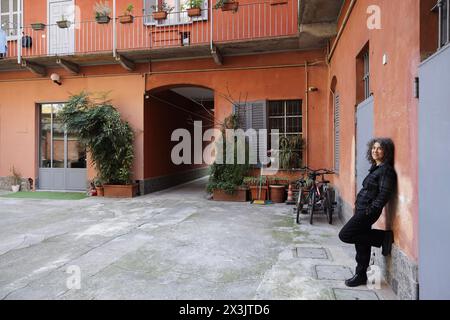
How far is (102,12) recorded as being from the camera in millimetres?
9578

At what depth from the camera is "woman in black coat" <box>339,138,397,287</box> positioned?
10.1 ft

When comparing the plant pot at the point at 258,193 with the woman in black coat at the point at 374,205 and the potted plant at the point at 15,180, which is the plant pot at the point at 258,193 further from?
the potted plant at the point at 15,180

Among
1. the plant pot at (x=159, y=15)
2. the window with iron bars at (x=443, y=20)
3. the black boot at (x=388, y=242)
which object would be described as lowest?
the black boot at (x=388, y=242)

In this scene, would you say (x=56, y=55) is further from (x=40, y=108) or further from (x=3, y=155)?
(x=3, y=155)

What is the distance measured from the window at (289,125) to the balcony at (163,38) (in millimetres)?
1475

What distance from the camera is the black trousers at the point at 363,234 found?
3.17 metres

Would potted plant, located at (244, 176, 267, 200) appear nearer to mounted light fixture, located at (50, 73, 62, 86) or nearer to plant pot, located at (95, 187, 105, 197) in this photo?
plant pot, located at (95, 187, 105, 197)

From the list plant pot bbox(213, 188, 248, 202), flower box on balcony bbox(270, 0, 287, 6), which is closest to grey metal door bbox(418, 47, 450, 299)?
plant pot bbox(213, 188, 248, 202)

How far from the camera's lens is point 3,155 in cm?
Result: 1093

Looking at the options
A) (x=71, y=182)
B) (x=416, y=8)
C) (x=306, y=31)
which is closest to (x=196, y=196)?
(x=71, y=182)

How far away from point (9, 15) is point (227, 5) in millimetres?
7653

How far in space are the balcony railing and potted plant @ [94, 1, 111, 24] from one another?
0.26m

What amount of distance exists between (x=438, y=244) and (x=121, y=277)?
2.97m

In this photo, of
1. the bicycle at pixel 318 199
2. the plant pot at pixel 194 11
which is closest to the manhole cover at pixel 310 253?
the bicycle at pixel 318 199
